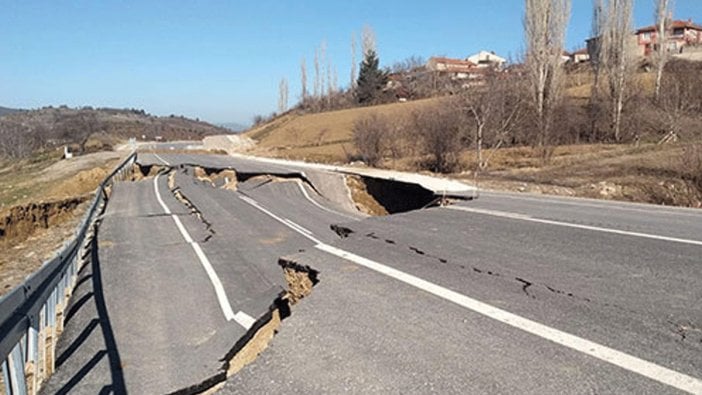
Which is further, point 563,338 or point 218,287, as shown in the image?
point 218,287

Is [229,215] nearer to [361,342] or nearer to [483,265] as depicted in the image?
[483,265]

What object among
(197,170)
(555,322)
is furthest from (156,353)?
(197,170)

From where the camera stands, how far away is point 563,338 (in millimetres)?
3686

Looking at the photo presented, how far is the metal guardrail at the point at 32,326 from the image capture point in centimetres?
388

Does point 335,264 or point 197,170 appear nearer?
point 335,264

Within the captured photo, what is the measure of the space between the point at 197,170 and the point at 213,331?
28.6 meters

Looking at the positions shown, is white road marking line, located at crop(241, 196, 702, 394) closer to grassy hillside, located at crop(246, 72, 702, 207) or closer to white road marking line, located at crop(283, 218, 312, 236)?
white road marking line, located at crop(283, 218, 312, 236)

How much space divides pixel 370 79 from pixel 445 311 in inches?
3189

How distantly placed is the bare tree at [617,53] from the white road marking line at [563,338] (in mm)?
39719

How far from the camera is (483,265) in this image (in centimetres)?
570

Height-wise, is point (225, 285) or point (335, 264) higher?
point (335, 264)

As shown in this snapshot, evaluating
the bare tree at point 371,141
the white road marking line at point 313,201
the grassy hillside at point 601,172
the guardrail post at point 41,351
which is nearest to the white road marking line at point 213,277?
the guardrail post at point 41,351

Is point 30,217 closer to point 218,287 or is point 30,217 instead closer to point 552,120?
point 218,287

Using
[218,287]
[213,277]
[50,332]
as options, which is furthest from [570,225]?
[50,332]
